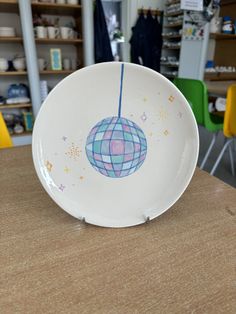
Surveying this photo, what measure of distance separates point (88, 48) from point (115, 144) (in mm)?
2280

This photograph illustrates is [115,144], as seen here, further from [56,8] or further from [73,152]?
[56,8]

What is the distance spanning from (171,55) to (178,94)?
11.4ft

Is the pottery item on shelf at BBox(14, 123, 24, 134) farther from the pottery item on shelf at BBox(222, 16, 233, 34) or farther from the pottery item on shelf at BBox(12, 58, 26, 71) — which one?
the pottery item on shelf at BBox(222, 16, 233, 34)

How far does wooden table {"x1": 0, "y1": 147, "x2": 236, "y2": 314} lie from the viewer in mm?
298

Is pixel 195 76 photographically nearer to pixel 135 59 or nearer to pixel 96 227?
pixel 135 59

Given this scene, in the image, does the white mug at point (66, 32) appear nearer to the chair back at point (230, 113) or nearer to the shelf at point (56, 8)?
the shelf at point (56, 8)

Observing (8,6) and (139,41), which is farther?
(139,41)

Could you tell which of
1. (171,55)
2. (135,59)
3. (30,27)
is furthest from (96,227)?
(171,55)

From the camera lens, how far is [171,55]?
3521 mm

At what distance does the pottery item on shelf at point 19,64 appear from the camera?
2328mm

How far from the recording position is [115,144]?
42 cm

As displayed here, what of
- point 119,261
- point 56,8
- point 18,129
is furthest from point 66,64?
point 119,261

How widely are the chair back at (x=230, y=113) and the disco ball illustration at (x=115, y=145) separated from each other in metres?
1.22

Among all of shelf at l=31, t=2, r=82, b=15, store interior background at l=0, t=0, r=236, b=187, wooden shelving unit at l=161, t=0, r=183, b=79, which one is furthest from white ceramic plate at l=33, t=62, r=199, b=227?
wooden shelving unit at l=161, t=0, r=183, b=79
